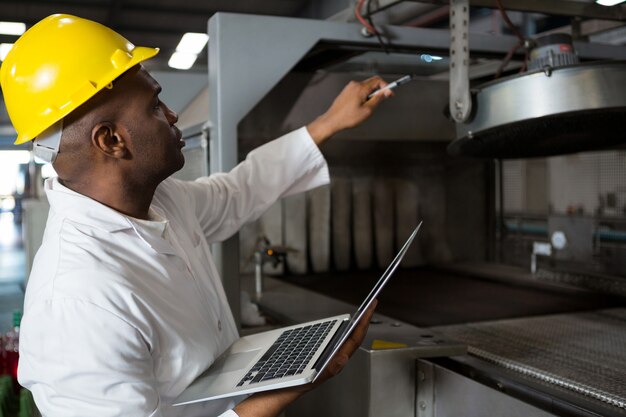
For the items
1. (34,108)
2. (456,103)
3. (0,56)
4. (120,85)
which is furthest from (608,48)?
(0,56)

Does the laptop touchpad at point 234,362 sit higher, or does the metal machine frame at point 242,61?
the metal machine frame at point 242,61

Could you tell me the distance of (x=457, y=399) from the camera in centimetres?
113

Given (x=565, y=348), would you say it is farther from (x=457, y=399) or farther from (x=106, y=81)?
(x=106, y=81)

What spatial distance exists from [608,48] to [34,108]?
5.15 ft

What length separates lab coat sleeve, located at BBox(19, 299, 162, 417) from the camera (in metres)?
0.79

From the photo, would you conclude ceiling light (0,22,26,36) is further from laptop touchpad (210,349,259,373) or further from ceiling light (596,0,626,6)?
laptop touchpad (210,349,259,373)

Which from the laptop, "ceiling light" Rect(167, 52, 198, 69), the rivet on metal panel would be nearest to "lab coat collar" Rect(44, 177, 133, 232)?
the laptop

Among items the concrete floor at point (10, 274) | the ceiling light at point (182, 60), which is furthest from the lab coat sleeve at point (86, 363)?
the ceiling light at point (182, 60)

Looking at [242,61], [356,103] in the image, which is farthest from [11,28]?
[356,103]

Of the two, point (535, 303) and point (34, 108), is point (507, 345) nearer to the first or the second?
point (535, 303)

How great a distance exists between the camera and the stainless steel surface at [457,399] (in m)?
1.00

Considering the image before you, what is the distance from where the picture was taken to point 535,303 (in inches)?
69.2

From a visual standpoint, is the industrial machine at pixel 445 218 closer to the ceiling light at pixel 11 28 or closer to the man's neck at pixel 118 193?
the man's neck at pixel 118 193

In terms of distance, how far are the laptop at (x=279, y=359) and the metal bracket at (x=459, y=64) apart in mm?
309
